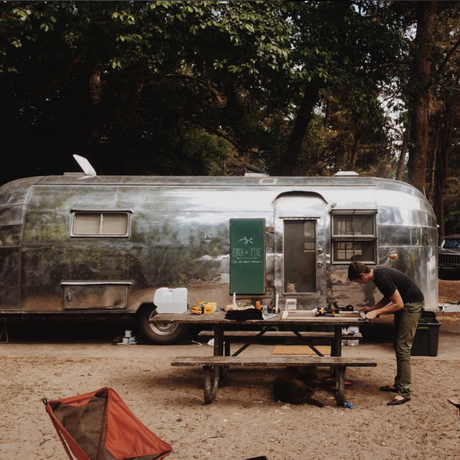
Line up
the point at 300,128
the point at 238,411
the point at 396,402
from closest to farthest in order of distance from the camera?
1. the point at 238,411
2. the point at 396,402
3. the point at 300,128

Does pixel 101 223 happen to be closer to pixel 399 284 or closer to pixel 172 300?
pixel 172 300

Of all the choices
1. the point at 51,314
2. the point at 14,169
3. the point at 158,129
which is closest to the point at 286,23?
the point at 158,129

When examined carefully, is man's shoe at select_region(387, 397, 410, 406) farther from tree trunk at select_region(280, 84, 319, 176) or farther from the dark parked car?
the dark parked car

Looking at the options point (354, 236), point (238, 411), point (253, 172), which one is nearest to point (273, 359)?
point (238, 411)

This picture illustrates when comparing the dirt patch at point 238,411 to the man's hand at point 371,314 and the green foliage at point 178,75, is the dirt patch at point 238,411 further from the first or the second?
the green foliage at point 178,75

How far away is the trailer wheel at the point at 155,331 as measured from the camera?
988 cm

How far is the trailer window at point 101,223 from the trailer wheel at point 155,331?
5.10 feet

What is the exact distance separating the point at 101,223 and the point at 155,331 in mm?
2297

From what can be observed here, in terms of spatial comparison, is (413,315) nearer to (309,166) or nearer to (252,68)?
(252,68)

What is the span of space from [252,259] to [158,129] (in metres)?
10.1

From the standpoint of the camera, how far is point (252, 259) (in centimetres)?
972

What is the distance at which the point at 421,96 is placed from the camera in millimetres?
13812

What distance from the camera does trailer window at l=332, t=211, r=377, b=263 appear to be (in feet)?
31.9

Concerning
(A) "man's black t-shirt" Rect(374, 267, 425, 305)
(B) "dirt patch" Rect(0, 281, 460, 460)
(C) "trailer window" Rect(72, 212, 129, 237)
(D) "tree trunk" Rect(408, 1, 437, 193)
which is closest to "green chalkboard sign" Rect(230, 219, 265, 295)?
(B) "dirt patch" Rect(0, 281, 460, 460)
